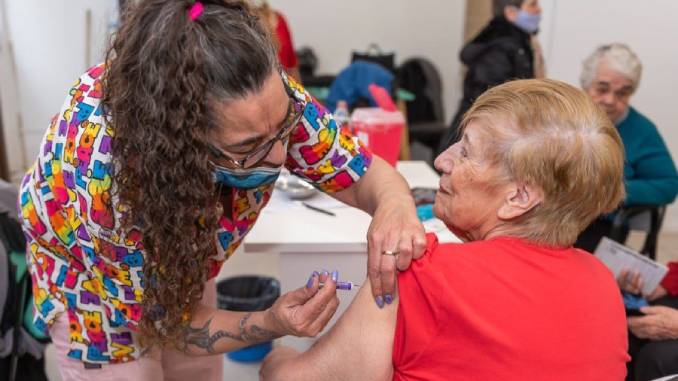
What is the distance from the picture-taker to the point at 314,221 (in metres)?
1.93

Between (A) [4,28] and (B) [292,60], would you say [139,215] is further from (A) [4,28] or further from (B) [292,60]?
(A) [4,28]

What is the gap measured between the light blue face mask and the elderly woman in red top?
27 centimetres

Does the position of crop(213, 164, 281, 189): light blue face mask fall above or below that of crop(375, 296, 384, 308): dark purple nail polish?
above

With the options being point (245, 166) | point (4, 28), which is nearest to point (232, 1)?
point (245, 166)

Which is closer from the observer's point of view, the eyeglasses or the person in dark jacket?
the eyeglasses

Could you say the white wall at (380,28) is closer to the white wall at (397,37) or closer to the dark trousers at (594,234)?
the white wall at (397,37)

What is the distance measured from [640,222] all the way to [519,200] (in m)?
1.82

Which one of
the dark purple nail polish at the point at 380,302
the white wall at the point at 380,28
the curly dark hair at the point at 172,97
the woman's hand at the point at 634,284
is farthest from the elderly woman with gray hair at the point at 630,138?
the white wall at the point at 380,28

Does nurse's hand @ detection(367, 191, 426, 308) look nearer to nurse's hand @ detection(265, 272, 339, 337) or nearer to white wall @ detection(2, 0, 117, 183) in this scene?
nurse's hand @ detection(265, 272, 339, 337)

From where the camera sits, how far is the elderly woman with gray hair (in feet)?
7.84

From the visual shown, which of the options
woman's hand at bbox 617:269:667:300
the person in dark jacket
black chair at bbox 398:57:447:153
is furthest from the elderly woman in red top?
black chair at bbox 398:57:447:153

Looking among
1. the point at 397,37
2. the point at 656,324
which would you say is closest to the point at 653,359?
the point at 656,324

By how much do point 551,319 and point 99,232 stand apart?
0.75 m

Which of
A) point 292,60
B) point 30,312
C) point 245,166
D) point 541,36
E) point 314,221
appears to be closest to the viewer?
point 245,166
